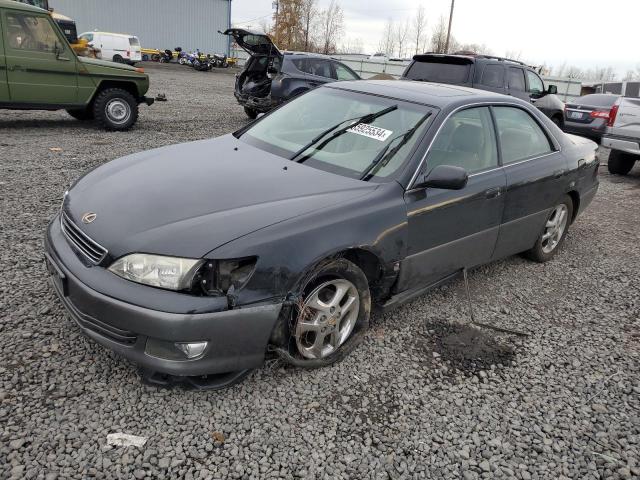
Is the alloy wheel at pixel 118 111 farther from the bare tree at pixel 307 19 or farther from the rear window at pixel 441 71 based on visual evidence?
the bare tree at pixel 307 19

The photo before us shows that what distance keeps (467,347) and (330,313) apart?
106cm

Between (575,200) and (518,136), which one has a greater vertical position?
(518,136)

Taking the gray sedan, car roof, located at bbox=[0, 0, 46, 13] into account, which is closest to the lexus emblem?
the gray sedan

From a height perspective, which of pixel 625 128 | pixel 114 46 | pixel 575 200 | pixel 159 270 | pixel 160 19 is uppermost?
pixel 160 19

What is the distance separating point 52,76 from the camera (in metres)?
8.29

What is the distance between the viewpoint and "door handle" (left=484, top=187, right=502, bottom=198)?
3564 millimetres

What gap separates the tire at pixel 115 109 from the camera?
902 centimetres

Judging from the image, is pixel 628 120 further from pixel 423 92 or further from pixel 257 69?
pixel 257 69

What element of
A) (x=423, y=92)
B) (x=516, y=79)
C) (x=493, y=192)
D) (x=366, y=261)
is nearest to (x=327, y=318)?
(x=366, y=261)

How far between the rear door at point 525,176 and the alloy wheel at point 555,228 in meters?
0.22

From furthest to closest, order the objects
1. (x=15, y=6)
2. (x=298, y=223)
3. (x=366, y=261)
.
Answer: (x=15, y=6) < (x=366, y=261) < (x=298, y=223)

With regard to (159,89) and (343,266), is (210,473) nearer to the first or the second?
(343,266)

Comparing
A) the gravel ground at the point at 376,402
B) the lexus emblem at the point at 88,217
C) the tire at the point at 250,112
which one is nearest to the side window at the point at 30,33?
the tire at the point at 250,112

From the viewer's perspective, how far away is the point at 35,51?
811 cm
